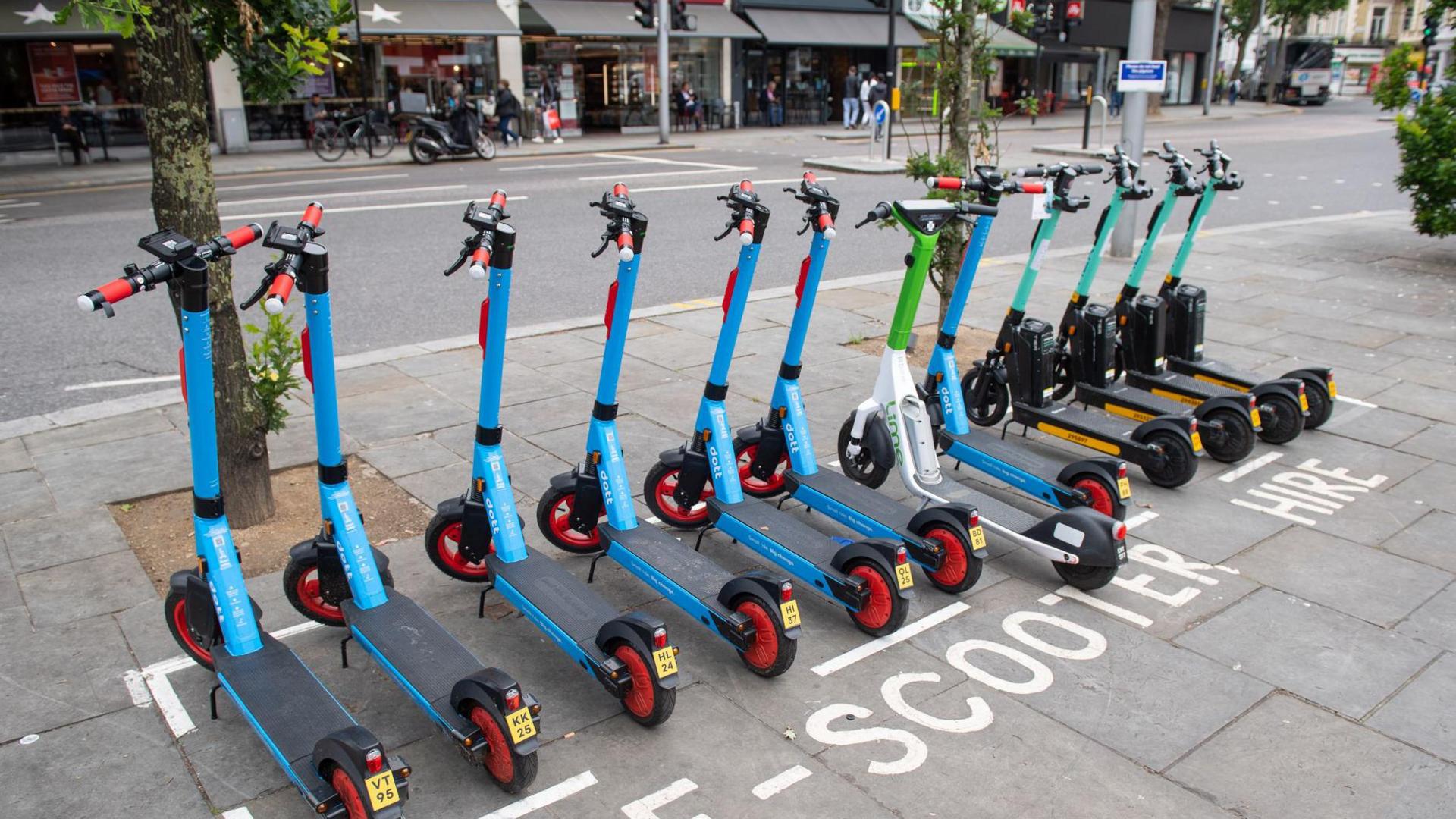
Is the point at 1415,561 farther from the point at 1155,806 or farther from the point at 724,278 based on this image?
the point at 724,278

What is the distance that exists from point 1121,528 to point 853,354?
385 cm

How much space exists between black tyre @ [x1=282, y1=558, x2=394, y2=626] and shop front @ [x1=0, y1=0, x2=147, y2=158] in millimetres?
21808

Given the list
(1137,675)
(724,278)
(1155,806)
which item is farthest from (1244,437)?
(724,278)

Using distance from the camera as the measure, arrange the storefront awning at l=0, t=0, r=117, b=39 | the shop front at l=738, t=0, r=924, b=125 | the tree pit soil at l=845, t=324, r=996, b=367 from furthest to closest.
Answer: the shop front at l=738, t=0, r=924, b=125, the storefront awning at l=0, t=0, r=117, b=39, the tree pit soil at l=845, t=324, r=996, b=367

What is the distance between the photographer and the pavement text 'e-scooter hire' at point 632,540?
3902mm

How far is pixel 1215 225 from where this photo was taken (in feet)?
47.7

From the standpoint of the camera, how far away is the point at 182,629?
3.92 metres

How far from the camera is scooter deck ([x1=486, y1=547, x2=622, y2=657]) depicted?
3842 mm

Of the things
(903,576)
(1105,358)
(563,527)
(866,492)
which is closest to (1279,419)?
(1105,358)

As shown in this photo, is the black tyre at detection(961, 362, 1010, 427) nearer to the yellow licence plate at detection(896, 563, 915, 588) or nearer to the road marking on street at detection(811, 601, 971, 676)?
the road marking on street at detection(811, 601, 971, 676)

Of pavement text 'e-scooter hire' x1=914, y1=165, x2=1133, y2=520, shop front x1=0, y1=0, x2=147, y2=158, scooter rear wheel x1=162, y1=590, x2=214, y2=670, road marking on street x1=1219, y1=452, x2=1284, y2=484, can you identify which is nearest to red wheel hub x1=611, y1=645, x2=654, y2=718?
scooter rear wheel x1=162, y1=590, x2=214, y2=670

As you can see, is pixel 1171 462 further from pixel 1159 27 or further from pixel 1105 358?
pixel 1159 27

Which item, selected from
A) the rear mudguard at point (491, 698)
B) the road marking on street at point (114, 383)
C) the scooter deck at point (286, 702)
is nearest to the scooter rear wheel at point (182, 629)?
the scooter deck at point (286, 702)

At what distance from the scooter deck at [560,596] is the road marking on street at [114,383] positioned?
4627 mm
